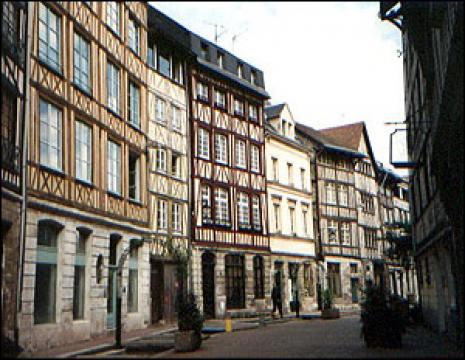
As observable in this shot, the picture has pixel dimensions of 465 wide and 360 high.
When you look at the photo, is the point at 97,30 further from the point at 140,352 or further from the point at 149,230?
the point at 140,352

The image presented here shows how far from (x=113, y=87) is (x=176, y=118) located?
683cm

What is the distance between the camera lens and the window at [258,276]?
103ft

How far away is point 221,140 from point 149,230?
28.4ft

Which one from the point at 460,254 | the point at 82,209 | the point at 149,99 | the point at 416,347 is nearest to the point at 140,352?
the point at 82,209

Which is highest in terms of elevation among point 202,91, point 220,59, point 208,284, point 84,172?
point 220,59

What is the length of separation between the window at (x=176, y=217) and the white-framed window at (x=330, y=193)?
16.6m

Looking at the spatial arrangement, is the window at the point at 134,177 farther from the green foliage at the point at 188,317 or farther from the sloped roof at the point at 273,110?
the sloped roof at the point at 273,110

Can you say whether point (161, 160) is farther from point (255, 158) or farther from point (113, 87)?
point (255, 158)

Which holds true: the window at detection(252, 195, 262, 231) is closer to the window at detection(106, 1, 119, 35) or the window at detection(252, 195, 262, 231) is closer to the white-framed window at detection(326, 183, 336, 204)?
the white-framed window at detection(326, 183, 336, 204)

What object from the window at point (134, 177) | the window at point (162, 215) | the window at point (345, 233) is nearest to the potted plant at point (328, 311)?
the window at point (162, 215)

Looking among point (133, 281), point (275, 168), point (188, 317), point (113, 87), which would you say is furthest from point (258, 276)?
point (188, 317)

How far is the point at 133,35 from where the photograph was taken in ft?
74.3

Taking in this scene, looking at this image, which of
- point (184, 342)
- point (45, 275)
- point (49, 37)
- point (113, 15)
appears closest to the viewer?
point (184, 342)

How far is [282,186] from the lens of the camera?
3491cm
